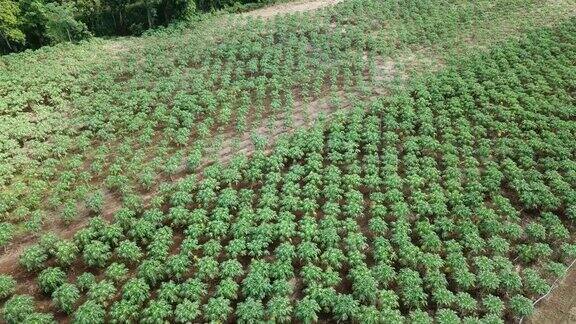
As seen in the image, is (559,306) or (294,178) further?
(294,178)

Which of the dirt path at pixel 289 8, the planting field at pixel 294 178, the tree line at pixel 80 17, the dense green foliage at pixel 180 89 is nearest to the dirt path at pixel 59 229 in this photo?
the planting field at pixel 294 178

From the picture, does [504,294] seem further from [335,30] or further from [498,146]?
[335,30]

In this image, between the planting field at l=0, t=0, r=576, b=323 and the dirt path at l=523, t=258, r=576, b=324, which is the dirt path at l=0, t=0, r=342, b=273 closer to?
the planting field at l=0, t=0, r=576, b=323

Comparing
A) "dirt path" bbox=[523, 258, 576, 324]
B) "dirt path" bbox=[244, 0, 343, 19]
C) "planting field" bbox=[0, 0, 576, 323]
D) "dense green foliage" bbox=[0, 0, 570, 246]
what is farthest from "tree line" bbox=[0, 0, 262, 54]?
"dirt path" bbox=[523, 258, 576, 324]

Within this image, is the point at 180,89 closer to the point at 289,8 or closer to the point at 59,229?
the point at 59,229

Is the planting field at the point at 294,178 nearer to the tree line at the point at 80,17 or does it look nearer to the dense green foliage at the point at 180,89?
the dense green foliage at the point at 180,89

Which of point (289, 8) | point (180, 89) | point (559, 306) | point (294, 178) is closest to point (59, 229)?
point (294, 178)
